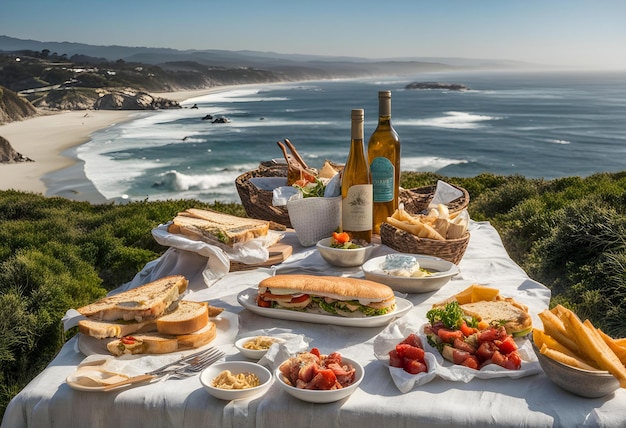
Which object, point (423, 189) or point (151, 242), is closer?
point (423, 189)

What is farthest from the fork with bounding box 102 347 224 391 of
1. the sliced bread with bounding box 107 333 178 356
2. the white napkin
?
the white napkin

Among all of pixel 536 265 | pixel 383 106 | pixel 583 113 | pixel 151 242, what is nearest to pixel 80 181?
pixel 151 242

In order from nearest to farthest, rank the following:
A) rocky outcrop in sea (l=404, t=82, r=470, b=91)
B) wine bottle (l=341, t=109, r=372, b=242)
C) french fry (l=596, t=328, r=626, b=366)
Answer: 1. french fry (l=596, t=328, r=626, b=366)
2. wine bottle (l=341, t=109, r=372, b=242)
3. rocky outcrop in sea (l=404, t=82, r=470, b=91)

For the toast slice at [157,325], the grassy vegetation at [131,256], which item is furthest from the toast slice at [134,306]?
the grassy vegetation at [131,256]

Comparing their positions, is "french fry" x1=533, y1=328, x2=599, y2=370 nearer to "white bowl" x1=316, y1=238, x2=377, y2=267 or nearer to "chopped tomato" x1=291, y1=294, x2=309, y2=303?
"chopped tomato" x1=291, y1=294, x2=309, y2=303

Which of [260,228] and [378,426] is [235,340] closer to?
[378,426]

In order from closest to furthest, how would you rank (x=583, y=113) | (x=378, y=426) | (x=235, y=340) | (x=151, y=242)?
(x=378, y=426)
(x=235, y=340)
(x=151, y=242)
(x=583, y=113)

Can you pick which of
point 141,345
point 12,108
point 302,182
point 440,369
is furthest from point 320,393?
point 12,108

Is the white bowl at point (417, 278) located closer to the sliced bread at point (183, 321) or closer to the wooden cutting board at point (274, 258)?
the wooden cutting board at point (274, 258)
